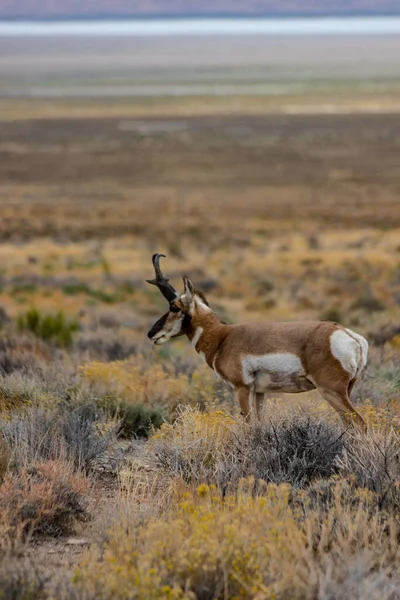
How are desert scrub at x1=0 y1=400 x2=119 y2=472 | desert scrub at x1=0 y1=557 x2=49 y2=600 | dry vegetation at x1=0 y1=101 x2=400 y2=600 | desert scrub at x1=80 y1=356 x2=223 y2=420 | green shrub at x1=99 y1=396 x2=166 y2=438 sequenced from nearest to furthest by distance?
desert scrub at x1=0 y1=557 x2=49 y2=600
dry vegetation at x1=0 y1=101 x2=400 y2=600
desert scrub at x1=0 y1=400 x2=119 y2=472
green shrub at x1=99 y1=396 x2=166 y2=438
desert scrub at x1=80 y1=356 x2=223 y2=420

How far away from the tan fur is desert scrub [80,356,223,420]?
1180 mm

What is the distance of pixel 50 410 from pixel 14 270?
75.3 ft

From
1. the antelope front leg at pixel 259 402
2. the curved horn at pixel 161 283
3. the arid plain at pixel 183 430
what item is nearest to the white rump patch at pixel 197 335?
the curved horn at pixel 161 283

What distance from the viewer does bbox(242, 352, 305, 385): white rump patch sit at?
7.39m

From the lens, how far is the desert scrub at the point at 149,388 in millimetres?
9328

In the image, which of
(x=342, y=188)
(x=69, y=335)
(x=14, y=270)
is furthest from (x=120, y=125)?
(x=69, y=335)

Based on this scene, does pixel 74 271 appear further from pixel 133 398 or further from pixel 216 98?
pixel 216 98

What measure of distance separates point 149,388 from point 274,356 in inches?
94.4

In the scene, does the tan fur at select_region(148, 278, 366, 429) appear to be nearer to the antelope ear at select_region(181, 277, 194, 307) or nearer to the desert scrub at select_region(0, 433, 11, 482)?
the antelope ear at select_region(181, 277, 194, 307)

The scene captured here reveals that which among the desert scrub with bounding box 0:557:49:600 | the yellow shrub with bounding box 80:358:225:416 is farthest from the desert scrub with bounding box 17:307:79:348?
the desert scrub with bounding box 0:557:49:600

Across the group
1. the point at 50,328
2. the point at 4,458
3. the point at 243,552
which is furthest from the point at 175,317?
the point at 50,328

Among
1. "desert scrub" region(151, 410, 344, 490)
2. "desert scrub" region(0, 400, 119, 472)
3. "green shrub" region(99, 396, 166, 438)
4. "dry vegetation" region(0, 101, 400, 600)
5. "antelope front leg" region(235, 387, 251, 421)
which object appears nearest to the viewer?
"dry vegetation" region(0, 101, 400, 600)

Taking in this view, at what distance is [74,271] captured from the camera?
30.6 metres

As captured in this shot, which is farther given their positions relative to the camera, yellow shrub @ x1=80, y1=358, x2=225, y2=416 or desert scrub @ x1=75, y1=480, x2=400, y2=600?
yellow shrub @ x1=80, y1=358, x2=225, y2=416
